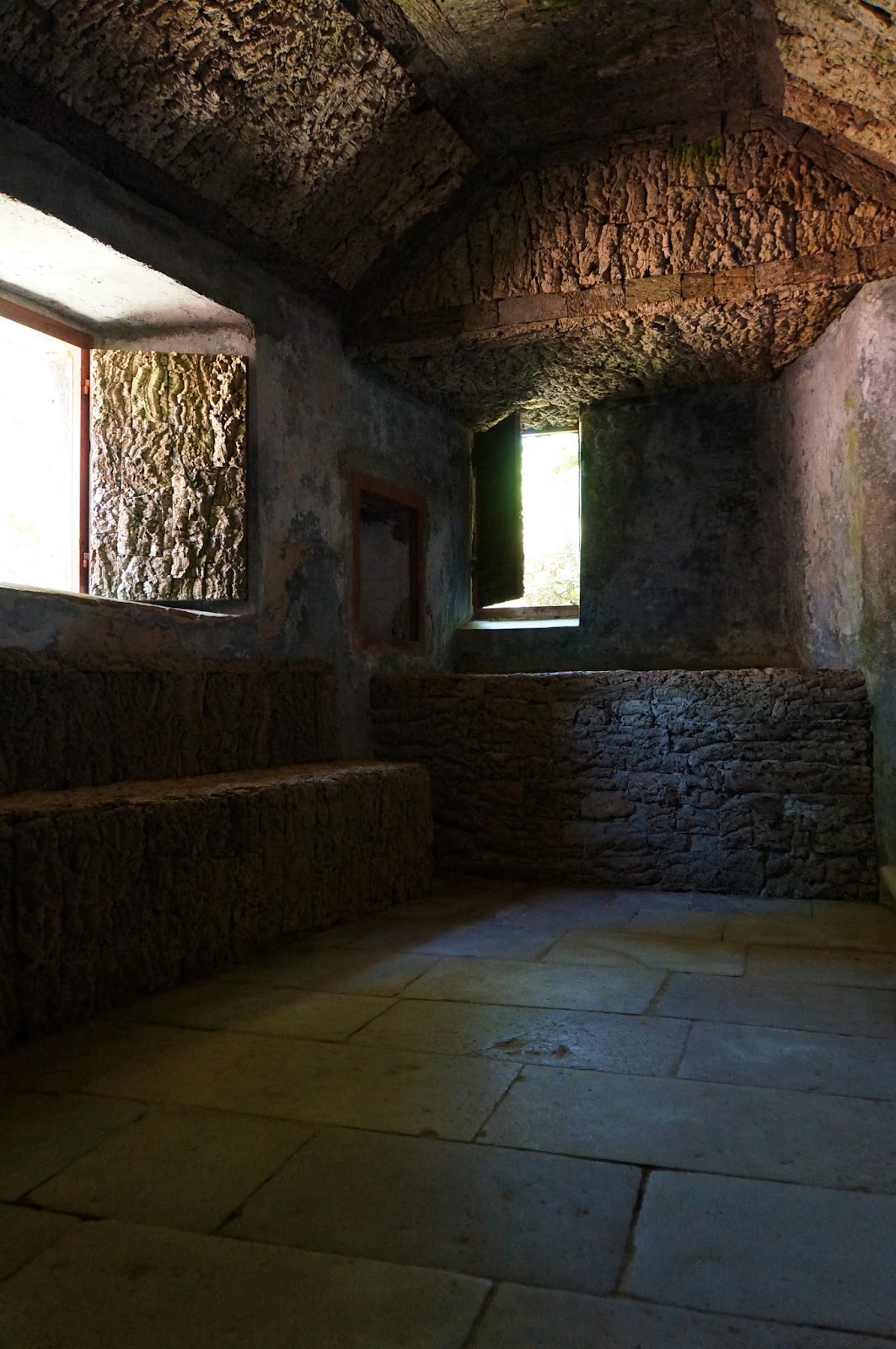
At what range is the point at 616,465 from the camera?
677cm

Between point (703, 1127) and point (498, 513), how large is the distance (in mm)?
5328

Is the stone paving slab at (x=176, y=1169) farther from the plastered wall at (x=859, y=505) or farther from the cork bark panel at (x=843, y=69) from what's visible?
the cork bark panel at (x=843, y=69)

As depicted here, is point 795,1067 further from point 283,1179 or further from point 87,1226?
point 87,1226

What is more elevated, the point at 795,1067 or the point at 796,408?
the point at 796,408

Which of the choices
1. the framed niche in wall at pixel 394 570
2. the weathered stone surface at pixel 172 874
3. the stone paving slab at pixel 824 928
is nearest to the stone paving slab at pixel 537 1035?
the weathered stone surface at pixel 172 874

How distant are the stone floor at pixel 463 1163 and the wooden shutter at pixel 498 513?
3.84 metres

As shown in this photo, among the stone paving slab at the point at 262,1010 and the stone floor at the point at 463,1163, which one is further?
the stone paving slab at the point at 262,1010

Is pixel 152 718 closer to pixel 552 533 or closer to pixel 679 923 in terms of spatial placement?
pixel 679 923

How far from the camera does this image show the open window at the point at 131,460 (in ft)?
15.5

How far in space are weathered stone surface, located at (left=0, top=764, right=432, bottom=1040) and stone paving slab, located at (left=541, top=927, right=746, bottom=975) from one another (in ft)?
3.31

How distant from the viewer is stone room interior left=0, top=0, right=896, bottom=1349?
1838 mm

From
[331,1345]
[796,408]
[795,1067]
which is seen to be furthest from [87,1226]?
[796,408]

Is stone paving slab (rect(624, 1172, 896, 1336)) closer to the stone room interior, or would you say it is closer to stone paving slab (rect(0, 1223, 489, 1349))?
the stone room interior

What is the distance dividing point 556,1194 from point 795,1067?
98 cm
